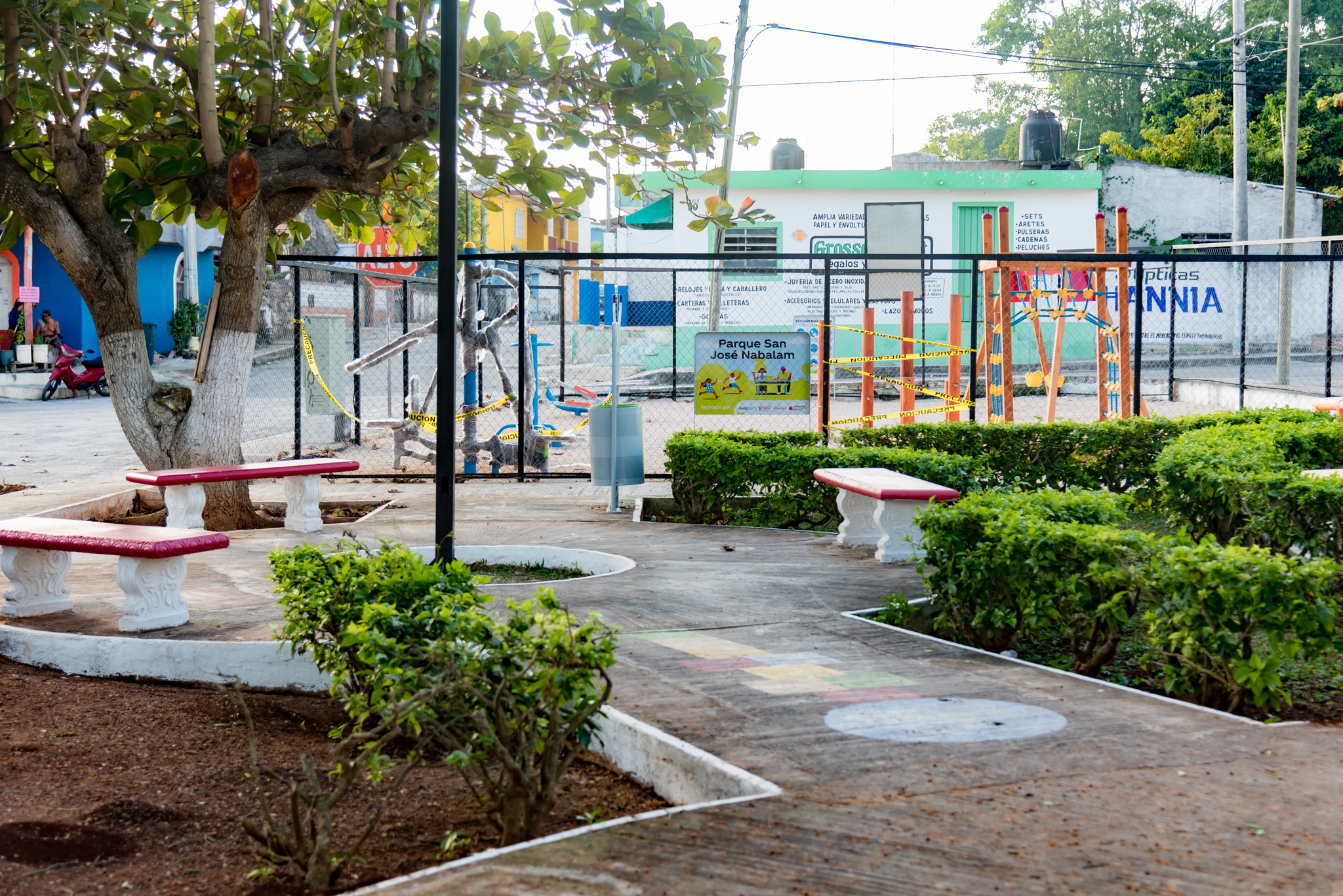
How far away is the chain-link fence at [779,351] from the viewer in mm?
12547

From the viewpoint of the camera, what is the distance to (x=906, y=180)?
27500 millimetres

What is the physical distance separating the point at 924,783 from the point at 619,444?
6.94 m

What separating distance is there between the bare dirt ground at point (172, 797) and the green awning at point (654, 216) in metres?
20.4

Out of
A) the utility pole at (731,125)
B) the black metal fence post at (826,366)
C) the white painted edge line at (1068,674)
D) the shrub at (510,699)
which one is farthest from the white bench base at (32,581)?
the utility pole at (731,125)

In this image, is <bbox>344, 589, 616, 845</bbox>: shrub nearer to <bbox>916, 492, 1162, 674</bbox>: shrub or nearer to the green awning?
<bbox>916, 492, 1162, 674</bbox>: shrub

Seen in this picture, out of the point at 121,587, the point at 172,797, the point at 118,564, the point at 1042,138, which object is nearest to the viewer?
the point at 172,797

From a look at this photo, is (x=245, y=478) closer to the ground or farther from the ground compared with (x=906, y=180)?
closer to the ground

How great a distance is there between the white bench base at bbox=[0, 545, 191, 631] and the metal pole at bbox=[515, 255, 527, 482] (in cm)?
615

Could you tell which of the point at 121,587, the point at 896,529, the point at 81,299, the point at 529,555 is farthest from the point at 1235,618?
the point at 81,299

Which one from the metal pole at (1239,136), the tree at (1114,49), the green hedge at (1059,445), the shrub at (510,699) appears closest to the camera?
the shrub at (510,699)

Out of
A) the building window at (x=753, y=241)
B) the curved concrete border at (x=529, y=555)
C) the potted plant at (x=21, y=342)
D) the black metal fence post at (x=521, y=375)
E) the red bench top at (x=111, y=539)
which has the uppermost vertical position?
the building window at (x=753, y=241)

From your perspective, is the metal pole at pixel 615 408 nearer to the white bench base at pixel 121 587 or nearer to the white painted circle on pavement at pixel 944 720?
the white bench base at pixel 121 587

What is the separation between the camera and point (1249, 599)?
4.51 metres

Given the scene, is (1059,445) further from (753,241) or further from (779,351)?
(753,241)
